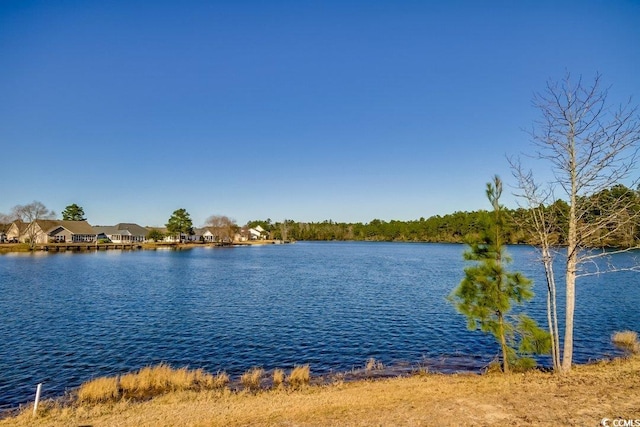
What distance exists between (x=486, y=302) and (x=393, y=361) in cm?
702

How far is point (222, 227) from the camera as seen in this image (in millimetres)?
155875

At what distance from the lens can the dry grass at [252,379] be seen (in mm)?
16109

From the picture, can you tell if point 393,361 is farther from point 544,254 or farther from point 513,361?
point 544,254

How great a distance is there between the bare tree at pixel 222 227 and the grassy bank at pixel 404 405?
144656 millimetres

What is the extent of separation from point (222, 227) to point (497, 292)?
149m

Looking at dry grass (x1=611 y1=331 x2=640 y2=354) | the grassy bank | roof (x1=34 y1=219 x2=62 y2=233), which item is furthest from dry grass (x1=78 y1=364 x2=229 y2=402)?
roof (x1=34 y1=219 x2=62 y2=233)

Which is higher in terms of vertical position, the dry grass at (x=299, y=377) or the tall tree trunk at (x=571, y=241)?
the tall tree trunk at (x=571, y=241)

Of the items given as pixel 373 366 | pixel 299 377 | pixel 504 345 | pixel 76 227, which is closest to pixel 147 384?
pixel 299 377

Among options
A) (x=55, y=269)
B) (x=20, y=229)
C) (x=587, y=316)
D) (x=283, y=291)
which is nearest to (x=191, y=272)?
(x=55, y=269)

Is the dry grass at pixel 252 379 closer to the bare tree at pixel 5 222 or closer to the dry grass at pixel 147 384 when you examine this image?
the dry grass at pixel 147 384

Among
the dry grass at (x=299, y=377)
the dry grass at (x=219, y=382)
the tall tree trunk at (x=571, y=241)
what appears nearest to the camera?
the tall tree trunk at (x=571, y=241)

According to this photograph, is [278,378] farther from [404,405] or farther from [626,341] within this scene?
[626,341]

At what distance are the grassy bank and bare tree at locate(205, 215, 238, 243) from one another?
144656 millimetres

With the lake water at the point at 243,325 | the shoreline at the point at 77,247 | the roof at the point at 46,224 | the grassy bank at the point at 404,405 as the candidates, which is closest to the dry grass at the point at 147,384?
the grassy bank at the point at 404,405
